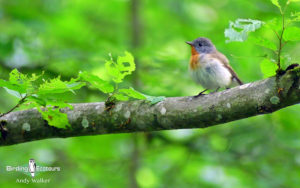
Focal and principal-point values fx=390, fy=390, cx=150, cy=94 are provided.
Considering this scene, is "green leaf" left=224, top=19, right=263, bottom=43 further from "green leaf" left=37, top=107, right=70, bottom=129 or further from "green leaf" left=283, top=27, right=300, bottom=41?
"green leaf" left=37, top=107, right=70, bottom=129

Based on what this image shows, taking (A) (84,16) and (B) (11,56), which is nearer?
(B) (11,56)

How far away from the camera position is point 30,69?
6125mm

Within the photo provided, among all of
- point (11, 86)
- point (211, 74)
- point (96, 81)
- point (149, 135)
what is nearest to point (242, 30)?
point (96, 81)

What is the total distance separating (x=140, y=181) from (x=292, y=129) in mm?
2881

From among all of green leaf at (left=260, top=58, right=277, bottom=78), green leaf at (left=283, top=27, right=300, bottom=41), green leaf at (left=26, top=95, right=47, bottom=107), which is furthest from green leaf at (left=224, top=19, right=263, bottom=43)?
green leaf at (left=26, top=95, right=47, bottom=107)

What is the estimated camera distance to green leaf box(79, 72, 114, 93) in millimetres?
2711

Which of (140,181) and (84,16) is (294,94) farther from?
(84,16)

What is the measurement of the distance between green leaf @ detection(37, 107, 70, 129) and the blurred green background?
149cm

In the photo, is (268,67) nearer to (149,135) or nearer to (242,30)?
(242,30)

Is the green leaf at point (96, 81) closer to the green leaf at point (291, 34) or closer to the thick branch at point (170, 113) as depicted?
the thick branch at point (170, 113)

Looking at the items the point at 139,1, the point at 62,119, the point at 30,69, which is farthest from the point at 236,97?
the point at 139,1

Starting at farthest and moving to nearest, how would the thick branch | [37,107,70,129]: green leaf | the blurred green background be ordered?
the blurred green background → [37,107,70,129]: green leaf → the thick branch

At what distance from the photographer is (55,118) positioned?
3.19m

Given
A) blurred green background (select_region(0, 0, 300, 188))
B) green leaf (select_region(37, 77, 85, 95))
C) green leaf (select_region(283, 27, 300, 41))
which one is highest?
green leaf (select_region(283, 27, 300, 41))
